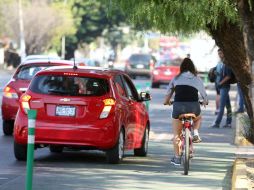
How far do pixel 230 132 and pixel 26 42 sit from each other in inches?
2081

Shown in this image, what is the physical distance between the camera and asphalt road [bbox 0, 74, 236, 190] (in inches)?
445

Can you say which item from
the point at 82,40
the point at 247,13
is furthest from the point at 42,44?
the point at 247,13

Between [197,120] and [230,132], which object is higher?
[197,120]

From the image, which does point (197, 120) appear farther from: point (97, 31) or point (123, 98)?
point (97, 31)

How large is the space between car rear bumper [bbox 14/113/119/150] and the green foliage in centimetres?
189

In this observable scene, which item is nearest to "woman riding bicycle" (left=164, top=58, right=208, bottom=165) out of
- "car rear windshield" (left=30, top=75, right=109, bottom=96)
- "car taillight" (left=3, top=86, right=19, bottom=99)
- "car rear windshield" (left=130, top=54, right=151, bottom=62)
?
"car rear windshield" (left=30, top=75, right=109, bottom=96)

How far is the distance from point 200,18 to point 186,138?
2.04 m

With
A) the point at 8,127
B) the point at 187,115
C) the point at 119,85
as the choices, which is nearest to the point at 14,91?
the point at 8,127

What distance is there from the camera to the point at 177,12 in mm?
11719

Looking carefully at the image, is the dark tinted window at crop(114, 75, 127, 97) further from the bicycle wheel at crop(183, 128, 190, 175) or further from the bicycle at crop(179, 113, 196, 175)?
the bicycle wheel at crop(183, 128, 190, 175)

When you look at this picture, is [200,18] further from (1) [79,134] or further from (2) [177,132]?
(1) [79,134]

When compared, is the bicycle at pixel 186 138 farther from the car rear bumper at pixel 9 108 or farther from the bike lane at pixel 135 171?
the car rear bumper at pixel 9 108

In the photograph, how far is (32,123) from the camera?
848cm

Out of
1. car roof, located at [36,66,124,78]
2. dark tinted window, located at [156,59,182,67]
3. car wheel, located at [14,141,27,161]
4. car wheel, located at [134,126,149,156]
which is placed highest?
car roof, located at [36,66,124,78]
